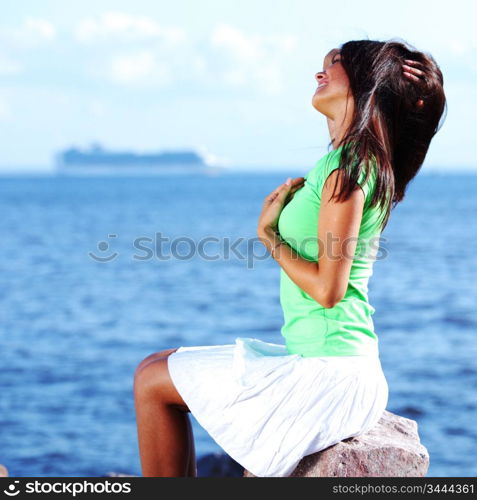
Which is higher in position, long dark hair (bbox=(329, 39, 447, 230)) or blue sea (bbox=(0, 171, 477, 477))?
long dark hair (bbox=(329, 39, 447, 230))

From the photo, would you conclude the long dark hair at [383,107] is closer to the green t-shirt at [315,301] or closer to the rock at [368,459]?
the green t-shirt at [315,301]

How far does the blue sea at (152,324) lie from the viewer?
9.90 metres

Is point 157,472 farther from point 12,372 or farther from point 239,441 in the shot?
point 12,372

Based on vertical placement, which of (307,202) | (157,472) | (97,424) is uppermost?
(307,202)

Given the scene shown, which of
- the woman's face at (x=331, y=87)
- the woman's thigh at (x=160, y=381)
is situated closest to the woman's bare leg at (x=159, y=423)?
Result: the woman's thigh at (x=160, y=381)

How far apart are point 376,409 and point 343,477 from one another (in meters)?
0.28

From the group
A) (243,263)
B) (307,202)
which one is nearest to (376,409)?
→ (307,202)

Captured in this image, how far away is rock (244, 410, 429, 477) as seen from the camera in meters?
3.10

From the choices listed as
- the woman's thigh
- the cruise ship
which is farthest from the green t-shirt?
the cruise ship

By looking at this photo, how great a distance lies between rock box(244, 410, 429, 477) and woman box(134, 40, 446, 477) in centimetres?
9


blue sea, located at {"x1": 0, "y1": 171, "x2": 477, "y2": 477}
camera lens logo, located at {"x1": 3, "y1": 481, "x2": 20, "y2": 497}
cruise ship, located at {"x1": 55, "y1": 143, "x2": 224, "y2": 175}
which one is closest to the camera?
camera lens logo, located at {"x1": 3, "y1": 481, "x2": 20, "y2": 497}

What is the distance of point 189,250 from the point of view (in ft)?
114
